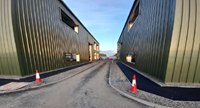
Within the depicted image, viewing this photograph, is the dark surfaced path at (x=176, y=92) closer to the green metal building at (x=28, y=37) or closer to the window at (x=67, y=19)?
the green metal building at (x=28, y=37)

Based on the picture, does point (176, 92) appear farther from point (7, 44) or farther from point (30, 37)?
point (7, 44)

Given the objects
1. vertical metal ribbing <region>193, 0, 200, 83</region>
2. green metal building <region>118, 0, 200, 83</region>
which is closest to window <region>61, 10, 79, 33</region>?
green metal building <region>118, 0, 200, 83</region>

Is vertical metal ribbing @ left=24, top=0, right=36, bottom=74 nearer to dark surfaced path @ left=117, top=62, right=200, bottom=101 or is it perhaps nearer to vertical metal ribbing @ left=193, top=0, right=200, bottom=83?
dark surfaced path @ left=117, top=62, right=200, bottom=101

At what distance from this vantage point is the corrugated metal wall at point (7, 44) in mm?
5125

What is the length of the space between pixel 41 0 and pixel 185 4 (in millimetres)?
12168

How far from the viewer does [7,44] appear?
5.32 metres

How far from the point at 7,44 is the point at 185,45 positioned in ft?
41.1

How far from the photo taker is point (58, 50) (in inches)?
361

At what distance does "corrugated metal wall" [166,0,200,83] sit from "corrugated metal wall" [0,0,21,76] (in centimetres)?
1122

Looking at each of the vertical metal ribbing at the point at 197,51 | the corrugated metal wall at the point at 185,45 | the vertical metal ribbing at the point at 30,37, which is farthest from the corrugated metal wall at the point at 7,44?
the vertical metal ribbing at the point at 197,51

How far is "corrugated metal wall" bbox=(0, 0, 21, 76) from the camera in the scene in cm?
→ 512

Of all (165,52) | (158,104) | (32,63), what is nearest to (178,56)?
(165,52)

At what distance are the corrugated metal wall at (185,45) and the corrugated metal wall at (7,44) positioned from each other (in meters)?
11.2

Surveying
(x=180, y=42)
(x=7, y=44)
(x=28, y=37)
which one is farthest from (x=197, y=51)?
(x=7, y=44)
